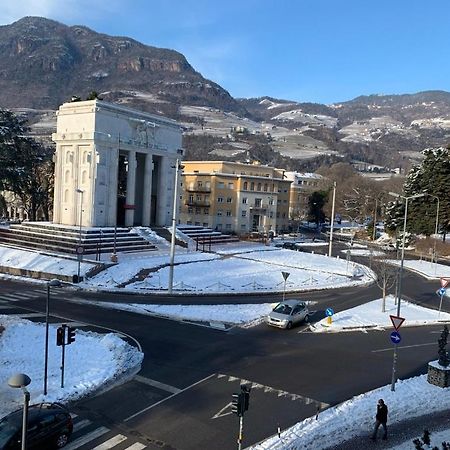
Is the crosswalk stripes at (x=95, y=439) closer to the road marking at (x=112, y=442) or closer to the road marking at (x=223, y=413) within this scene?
the road marking at (x=112, y=442)

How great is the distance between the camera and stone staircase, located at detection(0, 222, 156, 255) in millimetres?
49719

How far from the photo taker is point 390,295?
40375mm

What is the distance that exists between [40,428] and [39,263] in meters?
33.3

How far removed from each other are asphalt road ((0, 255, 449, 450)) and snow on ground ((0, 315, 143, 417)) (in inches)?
34.7

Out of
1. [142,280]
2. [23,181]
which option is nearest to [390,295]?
[142,280]

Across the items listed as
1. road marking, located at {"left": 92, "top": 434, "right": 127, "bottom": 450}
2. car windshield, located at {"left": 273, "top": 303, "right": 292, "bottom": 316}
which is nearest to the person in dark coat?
road marking, located at {"left": 92, "top": 434, "right": 127, "bottom": 450}

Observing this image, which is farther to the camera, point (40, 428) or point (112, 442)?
point (112, 442)

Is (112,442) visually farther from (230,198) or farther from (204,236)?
(230,198)

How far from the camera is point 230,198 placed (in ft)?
284

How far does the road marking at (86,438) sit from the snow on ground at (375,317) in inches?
634

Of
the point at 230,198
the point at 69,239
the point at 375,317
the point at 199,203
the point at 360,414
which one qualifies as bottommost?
the point at 375,317

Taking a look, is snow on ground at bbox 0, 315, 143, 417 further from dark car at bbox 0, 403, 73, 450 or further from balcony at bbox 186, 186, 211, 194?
balcony at bbox 186, 186, 211, 194

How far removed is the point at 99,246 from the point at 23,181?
25.8 metres

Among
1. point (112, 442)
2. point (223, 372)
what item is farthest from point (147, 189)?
point (112, 442)
